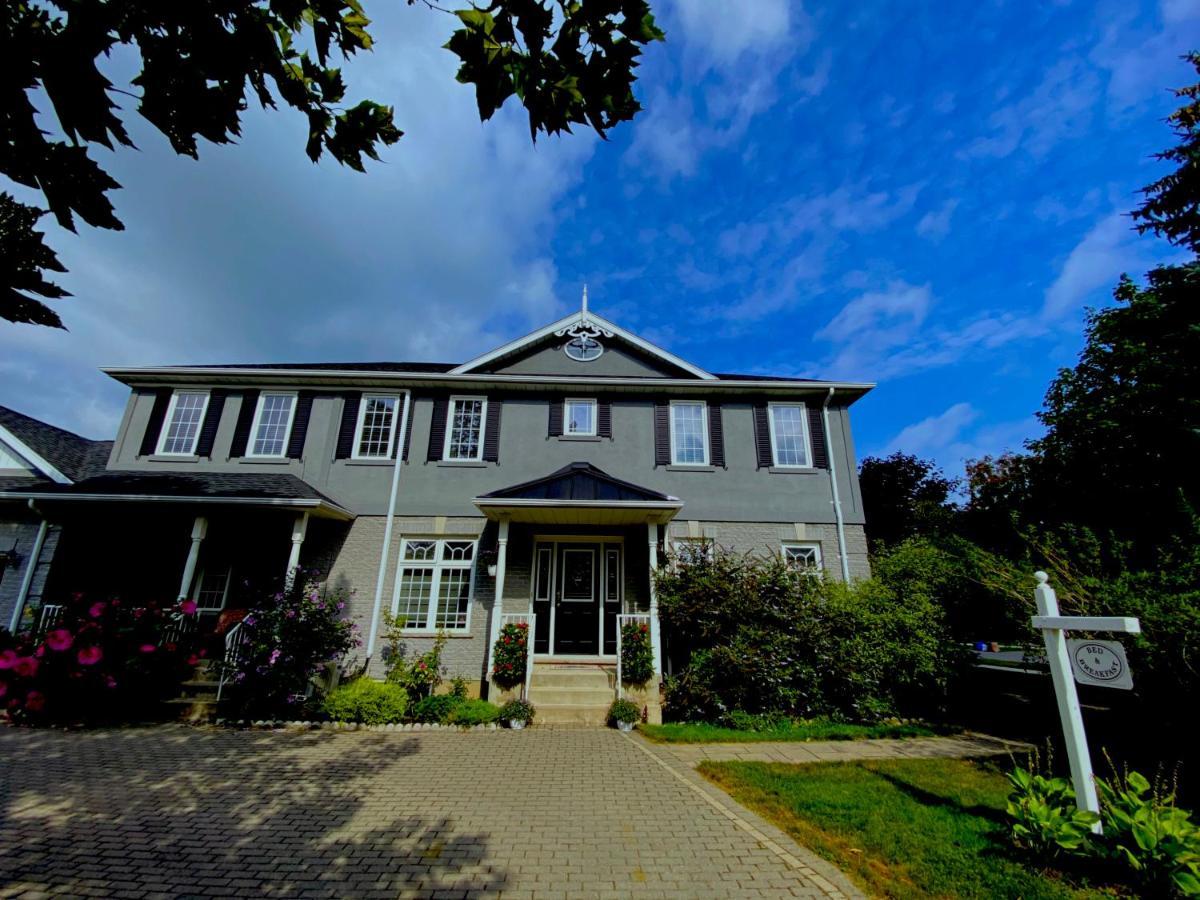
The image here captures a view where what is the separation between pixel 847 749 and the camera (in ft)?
24.7

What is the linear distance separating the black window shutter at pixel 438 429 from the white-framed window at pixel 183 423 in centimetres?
541

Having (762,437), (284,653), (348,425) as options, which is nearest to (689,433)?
(762,437)

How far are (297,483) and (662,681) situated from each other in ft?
28.4

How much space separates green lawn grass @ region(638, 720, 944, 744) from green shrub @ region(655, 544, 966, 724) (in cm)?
37

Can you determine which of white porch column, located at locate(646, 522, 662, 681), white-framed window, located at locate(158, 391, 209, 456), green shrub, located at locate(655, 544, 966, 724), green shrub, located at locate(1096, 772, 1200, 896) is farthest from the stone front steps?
white-framed window, located at locate(158, 391, 209, 456)

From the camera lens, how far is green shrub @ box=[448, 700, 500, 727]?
851 cm

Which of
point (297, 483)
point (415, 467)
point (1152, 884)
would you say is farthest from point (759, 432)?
point (297, 483)

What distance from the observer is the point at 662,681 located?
9609 mm

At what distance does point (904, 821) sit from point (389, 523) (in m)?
10.1

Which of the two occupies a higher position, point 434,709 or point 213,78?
point 213,78

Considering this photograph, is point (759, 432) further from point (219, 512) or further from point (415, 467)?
point (219, 512)

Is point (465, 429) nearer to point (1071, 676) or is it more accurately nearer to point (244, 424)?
point (244, 424)

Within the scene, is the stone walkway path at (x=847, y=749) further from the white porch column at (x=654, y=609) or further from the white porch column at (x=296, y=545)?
the white porch column at (x=296, y=545)

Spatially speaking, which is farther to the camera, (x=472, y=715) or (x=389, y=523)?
(x=389, y=523)
